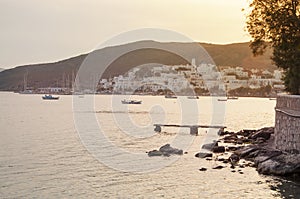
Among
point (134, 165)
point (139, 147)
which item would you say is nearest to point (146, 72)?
point (139, 147)

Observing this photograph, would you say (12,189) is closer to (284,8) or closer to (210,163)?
(210,163)

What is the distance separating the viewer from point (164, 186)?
93.0 feet

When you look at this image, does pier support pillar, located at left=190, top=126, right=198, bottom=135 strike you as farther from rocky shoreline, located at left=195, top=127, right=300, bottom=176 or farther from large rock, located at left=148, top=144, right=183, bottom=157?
large rock, located at left=148, top=144, right=183, bottom=157

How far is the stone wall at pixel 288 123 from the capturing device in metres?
31.9

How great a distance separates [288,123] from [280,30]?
7.17m

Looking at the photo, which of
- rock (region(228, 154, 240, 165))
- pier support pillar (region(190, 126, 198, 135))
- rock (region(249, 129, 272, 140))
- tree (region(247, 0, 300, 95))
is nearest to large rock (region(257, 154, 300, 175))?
rock (region(228, 154, 240, 165))

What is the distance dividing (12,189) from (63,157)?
40.2 feet

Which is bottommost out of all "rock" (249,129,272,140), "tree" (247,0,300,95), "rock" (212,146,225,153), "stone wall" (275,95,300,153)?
"rock" (212,146,225,153)

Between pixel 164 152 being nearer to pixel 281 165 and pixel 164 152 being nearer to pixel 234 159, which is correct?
pixel 234 159

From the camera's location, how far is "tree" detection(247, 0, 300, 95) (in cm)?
3569

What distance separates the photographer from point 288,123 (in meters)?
33.6

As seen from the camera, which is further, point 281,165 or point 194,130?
point 194,130

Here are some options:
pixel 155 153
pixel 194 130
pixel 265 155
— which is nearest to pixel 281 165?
pixel 265 155

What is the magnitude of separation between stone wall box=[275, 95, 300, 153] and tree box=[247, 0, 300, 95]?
10.5ft
